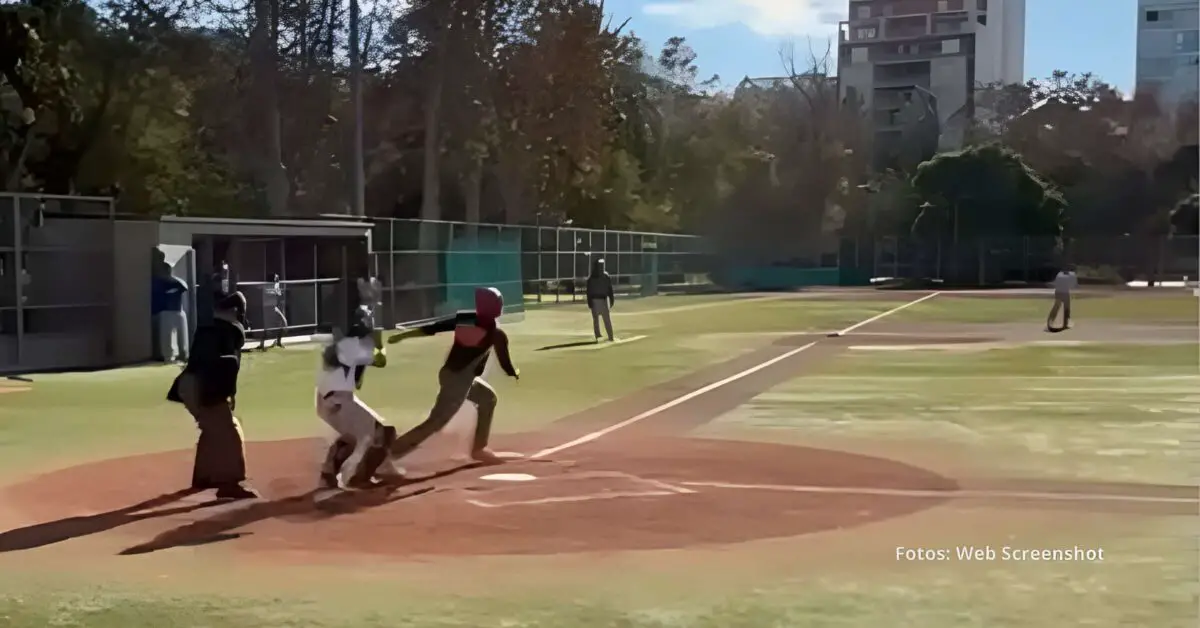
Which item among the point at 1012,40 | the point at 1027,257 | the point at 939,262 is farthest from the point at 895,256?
the point at 1012,40

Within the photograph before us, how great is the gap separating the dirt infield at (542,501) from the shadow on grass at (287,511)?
20 millimetres

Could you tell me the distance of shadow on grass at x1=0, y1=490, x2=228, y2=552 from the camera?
883cm

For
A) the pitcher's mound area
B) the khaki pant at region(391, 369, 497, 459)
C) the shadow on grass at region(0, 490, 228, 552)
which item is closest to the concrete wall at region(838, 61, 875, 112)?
the pitcher's mound area

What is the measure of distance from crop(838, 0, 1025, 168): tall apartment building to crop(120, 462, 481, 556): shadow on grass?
9739cm

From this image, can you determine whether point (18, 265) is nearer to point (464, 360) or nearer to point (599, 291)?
point (599, 291)

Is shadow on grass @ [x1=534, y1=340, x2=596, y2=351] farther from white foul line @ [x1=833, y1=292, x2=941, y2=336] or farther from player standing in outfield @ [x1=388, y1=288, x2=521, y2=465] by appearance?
player standing in outfield @ [x1=388, y1=288, x2=521, y2=465]

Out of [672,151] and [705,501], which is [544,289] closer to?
[672,151]

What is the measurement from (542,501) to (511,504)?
0.87 feet

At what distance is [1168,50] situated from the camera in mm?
76938

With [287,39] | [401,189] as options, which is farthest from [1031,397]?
[401,189]

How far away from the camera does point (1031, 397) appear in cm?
→ 1791

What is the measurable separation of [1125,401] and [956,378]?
12.0ft

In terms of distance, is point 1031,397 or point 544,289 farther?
point 544,289

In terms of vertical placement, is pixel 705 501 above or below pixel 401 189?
below
